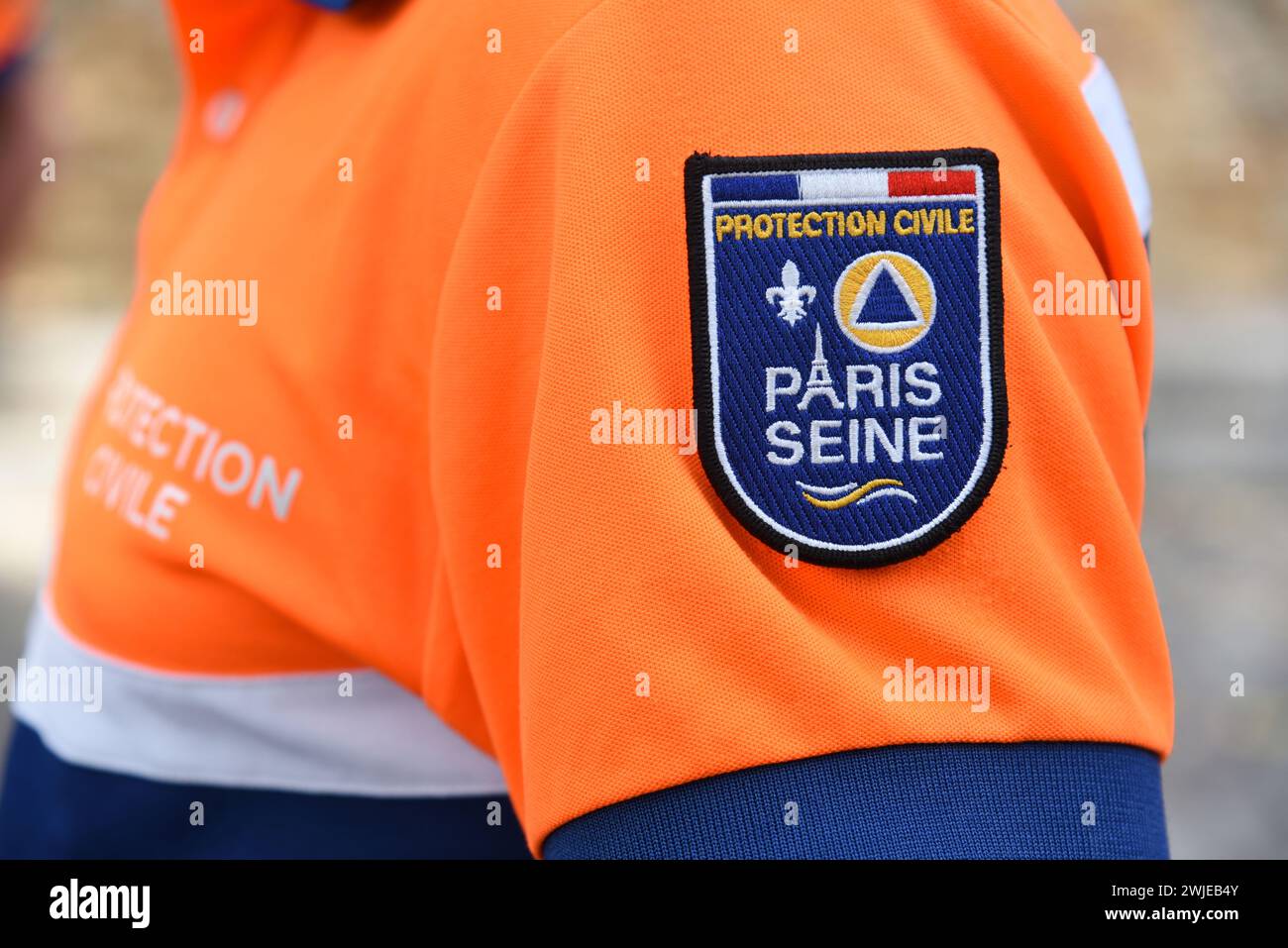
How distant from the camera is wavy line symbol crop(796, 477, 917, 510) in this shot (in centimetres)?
83

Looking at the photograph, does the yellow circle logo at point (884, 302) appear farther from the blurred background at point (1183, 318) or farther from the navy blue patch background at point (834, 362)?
the blurred background at point (1183, 318)

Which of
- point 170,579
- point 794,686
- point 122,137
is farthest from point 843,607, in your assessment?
point 122,137

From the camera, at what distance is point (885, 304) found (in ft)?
2.73

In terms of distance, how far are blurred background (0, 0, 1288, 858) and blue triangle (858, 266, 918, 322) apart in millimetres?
2222

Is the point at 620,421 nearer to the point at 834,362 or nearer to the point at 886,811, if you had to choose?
the point at 834,362

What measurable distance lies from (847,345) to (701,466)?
0.10m

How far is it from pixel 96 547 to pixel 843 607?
0.56m

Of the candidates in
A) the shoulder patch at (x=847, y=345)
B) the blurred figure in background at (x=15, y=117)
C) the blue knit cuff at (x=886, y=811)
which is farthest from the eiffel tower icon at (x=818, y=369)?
the blurred figure in background at (x=15, y=117)

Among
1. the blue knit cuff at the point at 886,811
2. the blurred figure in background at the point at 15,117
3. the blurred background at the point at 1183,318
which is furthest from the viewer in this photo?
the blurred background at the point at 1183,318

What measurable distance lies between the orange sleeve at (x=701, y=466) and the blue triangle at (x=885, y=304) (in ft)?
0.18

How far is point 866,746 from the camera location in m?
0.81

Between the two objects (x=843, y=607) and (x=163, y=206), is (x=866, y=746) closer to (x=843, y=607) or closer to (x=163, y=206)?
(x=843, y=607)

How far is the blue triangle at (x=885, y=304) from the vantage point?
32.7 inches

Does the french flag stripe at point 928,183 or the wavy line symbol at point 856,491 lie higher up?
the french flag stripe at point 928,183
